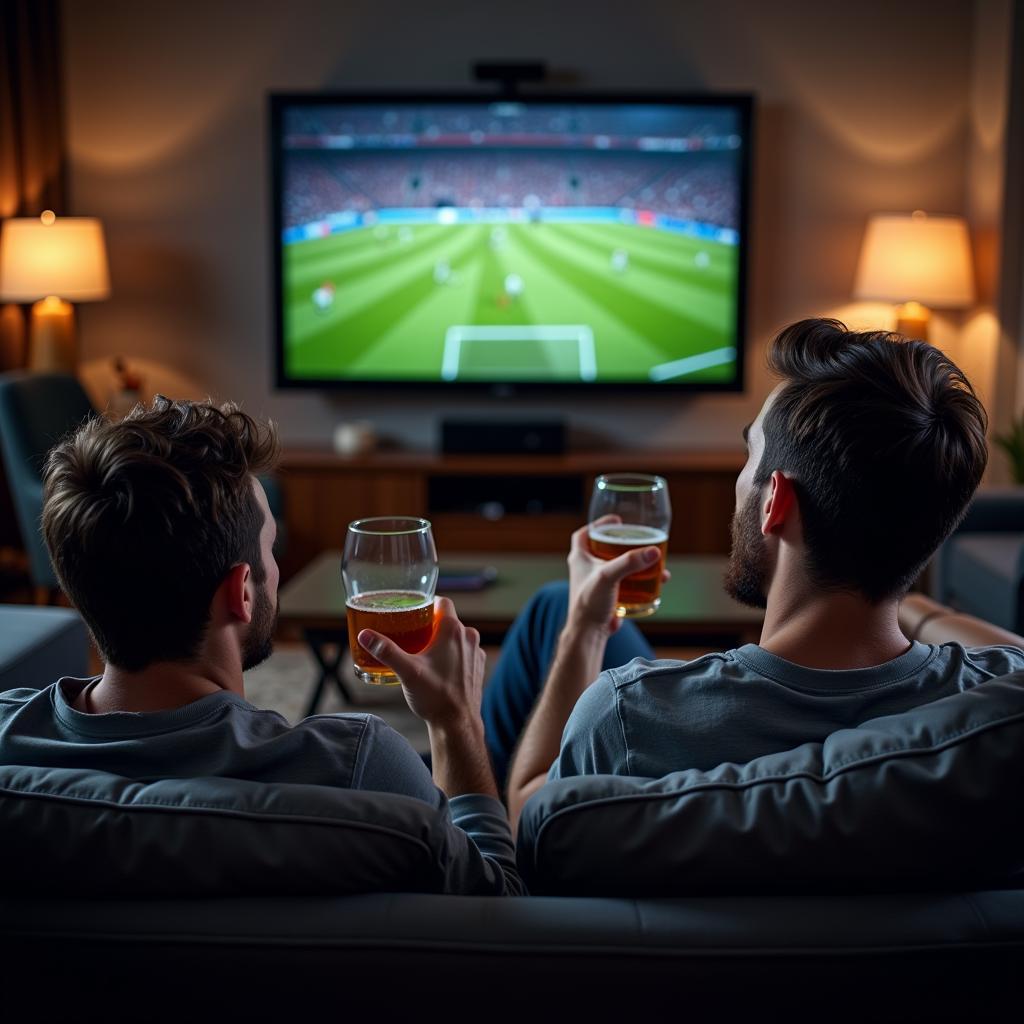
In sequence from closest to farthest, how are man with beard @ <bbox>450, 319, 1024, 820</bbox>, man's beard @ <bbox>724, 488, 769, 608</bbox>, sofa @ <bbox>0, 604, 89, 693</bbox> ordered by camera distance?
man with beard @ <bbox>450, 319, 1024, 820</bbox>, man's beard @ <bbox>724, 488, 769, 608</bbox>, sofa @ <bbox>0, 604, 89, 693</bbox>

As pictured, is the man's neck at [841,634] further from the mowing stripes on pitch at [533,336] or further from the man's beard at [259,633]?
the mowing stripes on pitch at [533,336]

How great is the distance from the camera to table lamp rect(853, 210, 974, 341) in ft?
15.9

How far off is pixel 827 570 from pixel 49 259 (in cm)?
418

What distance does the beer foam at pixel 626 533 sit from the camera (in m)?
1.83

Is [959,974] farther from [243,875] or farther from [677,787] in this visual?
[243,875]

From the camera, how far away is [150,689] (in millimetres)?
1243

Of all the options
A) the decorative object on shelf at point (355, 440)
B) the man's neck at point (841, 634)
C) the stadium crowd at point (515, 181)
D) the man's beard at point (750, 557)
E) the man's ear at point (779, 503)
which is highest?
the stadium crowd at point (515, 181)

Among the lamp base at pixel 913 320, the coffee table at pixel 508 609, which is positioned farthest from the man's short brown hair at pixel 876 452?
the lamp base at pixel 913 320

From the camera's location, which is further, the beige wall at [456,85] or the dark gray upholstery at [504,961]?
the beige wall at [456,85]

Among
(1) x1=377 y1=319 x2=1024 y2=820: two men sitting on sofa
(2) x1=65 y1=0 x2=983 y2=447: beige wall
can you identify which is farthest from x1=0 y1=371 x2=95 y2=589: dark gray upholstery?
(1) x1=377 y1=319 x2=1024 y2=820: two men sitting on sofa

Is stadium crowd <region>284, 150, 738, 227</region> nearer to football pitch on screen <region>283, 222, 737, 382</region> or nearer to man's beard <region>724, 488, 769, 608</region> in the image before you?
football pitch on screen <region>283, 222, 737, 382</region>

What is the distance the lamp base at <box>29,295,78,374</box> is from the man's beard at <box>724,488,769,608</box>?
13.0ft

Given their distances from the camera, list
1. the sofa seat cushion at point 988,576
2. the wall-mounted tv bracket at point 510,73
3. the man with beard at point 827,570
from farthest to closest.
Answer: the wall-mounted tv bracket at point 510,73, the sofa seat cushion at point 988,576, the man with beard at point 827,570

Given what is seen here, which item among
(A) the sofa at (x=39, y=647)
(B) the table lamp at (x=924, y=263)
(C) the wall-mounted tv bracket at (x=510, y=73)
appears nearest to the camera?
(A) the sofa at (x=39, y=647)
